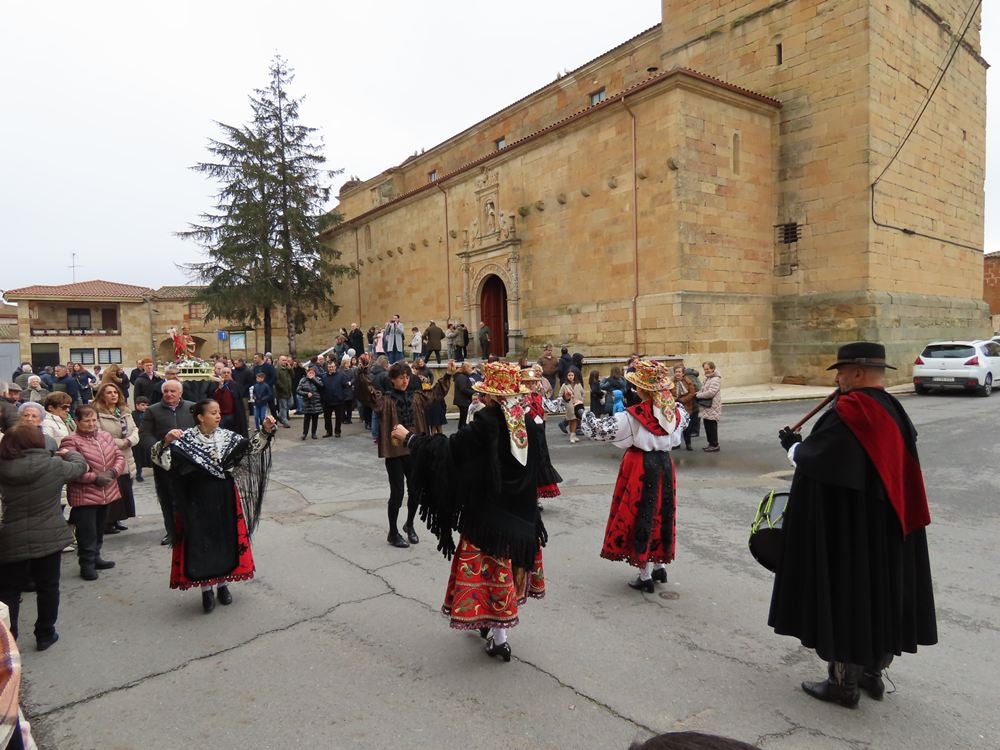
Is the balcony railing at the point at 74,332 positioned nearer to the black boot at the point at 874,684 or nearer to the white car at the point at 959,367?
the white car at the point at 959,367

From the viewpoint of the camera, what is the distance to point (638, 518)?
4.61m

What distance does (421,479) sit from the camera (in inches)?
151

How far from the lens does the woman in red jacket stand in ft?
17.0

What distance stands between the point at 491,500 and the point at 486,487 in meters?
0.09

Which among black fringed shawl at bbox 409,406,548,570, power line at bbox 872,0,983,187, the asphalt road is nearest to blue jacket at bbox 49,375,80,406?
the asphalt road

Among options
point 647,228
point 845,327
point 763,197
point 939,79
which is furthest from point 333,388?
point 939,79

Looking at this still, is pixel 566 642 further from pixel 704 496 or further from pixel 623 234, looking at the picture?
pixel 623 234

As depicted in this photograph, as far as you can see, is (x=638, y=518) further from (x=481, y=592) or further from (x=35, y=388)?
(x=35, y=388)

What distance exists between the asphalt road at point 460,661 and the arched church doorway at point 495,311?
17.4 m

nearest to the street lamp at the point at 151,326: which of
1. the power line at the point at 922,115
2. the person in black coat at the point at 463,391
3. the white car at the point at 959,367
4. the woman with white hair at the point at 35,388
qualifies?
the woman with white hair at the point at 35,388

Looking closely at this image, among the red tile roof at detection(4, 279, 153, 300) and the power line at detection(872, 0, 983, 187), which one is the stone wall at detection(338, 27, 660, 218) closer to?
the power line at detection(872, 0, 983, 187)

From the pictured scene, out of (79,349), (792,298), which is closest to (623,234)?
(792,298)

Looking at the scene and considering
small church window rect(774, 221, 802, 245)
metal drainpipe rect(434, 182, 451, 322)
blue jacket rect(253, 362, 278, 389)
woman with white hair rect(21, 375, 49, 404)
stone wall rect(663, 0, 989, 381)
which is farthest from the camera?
metal drainpipe rect(434, 182, 451, 322)

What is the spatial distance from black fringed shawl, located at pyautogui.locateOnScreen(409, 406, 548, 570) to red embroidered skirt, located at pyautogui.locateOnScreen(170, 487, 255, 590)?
5.57 feet
